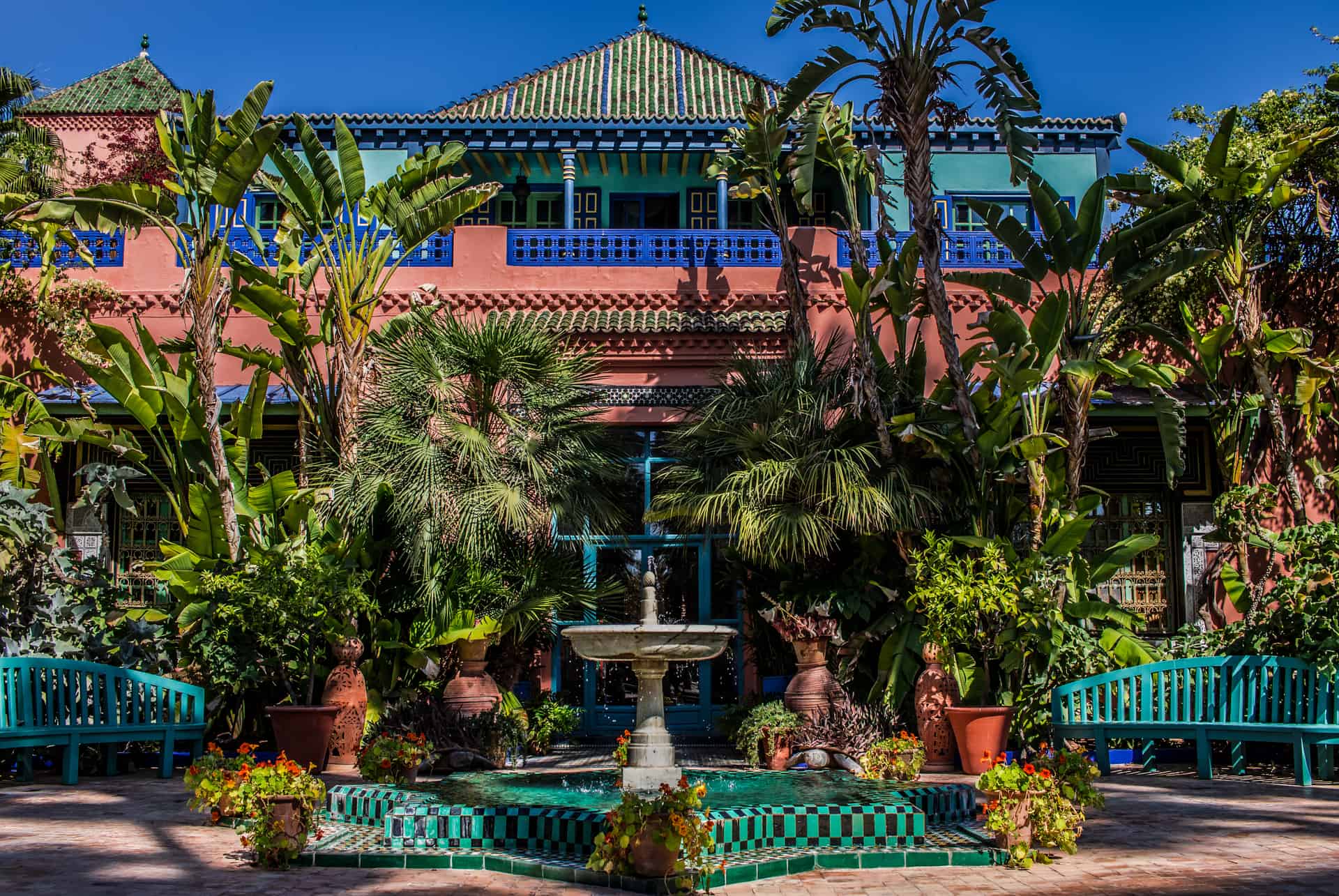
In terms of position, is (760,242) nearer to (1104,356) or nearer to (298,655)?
(1104,356)

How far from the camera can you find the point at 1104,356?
14617 millimetres

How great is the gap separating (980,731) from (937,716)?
1.54ft

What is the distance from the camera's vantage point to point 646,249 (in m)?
15.3

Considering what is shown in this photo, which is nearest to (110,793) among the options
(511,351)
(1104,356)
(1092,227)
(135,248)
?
(511,351)

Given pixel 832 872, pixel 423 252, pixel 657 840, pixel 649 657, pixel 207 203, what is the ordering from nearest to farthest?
pixel 657 840 < pixel 832 872 < pixel 649 657 < pixel 207 203 < pixel 423 252

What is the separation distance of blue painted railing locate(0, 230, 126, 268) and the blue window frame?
6464 mm

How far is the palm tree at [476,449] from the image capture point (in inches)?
448

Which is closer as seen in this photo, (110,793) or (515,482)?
(110,793)

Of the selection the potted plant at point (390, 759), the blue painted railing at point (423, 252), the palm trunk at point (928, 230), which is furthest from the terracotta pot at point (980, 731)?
the blue painted railing at point (423, 252)

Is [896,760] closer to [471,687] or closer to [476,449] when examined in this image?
[471,687]

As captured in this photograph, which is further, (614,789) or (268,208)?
(268,208)

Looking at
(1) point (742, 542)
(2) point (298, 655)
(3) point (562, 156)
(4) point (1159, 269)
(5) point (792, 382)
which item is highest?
(3) point (562, 156)

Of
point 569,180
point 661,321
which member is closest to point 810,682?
point 661,321

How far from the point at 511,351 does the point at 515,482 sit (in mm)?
1269
